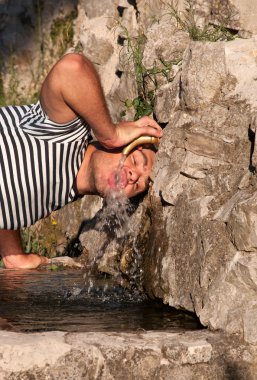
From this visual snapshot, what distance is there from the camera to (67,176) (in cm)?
591

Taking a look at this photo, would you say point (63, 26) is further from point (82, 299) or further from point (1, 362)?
point (1, 362)

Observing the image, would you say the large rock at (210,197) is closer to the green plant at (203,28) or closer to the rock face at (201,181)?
the rock face at (201,181)

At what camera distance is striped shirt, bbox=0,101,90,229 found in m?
5.68

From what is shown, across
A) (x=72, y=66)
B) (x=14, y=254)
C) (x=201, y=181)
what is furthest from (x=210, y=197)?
(x=14, y=254)

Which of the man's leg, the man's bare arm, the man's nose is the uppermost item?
the man's bare arm

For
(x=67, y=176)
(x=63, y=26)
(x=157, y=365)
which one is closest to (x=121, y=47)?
(x=63, y=26)

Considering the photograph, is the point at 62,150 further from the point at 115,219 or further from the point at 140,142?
the point at 115,219

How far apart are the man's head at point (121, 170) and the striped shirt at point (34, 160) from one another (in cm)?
11

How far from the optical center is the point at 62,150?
19.0ft

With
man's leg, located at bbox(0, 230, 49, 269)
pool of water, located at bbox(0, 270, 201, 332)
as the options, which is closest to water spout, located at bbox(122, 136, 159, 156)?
pool of water, located at bbox(0, 270, 201, 332)

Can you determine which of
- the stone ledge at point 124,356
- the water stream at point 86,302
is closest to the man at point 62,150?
the water stream at point 86,302

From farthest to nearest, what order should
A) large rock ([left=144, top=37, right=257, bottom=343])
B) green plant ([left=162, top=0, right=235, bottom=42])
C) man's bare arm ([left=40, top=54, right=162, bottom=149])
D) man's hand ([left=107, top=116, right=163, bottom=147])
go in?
A: 1. green plant ([left=162, top=0, right=235, bottom=42])
2. man's hand ([left=107, top=116, right=163, bottom=147])
3. man's bare arm ([left=40, top=54, right=162, bottom=149])
4. large rock ([left=144, top=37, right=257, bottom=343])

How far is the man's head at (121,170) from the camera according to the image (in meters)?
5.93

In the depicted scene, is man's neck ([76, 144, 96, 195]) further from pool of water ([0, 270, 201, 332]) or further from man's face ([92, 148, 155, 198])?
pool of water ([0, 270, 201, 332])
